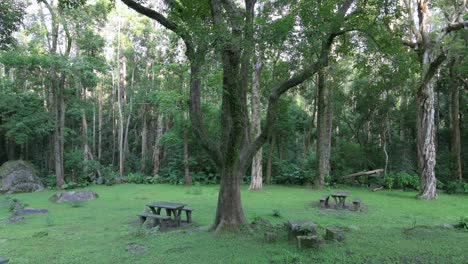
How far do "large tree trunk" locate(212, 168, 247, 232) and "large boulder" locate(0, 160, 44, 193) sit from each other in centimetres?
1146

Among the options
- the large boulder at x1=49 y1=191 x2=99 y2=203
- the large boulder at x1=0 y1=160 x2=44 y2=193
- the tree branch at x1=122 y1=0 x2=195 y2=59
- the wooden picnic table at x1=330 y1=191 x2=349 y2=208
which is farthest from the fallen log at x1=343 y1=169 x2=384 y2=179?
the large boulder at x1=0 y1=160 x2=44 y2=193

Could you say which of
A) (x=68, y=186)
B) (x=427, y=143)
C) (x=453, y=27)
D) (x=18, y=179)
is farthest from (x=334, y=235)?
(x=18, y=179)

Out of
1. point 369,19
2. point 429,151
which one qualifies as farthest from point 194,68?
point 429,151

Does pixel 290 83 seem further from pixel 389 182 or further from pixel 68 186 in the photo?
pixel 68 186

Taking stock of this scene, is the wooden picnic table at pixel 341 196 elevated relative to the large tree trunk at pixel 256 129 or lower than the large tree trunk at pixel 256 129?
lower

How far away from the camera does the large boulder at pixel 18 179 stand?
13.4m

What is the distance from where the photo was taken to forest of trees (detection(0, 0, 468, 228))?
556 centimetres

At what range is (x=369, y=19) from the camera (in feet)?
19.9

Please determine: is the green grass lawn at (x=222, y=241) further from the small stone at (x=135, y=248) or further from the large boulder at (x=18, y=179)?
the large boulder at (x=18, y=179)

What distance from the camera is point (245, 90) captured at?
589 cm

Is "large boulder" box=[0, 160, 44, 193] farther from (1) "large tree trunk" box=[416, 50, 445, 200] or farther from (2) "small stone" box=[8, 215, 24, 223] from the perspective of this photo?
(1) "large tree trunk" box=[416, 50, 445, 200]

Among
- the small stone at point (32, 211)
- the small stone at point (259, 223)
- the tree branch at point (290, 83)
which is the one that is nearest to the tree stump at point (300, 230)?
the small stone at point (259, 223)

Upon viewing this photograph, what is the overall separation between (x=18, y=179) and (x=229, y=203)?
12.1m

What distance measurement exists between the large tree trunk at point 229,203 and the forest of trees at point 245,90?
0.07 feet
